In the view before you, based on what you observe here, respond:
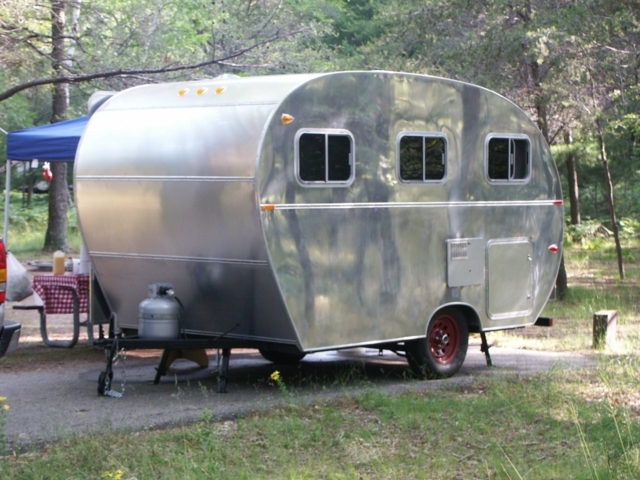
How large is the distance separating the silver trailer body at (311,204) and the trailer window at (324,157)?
0.6 inches

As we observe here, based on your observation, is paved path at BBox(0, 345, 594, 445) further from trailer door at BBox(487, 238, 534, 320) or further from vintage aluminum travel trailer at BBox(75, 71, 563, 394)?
trailer door at BBox(487, 238, 534, 320)

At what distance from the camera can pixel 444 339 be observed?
955 centimetres

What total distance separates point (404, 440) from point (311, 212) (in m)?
2.29

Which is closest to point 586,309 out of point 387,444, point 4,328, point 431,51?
point 431,51

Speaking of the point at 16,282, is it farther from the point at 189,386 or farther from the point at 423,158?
the point at 423,158

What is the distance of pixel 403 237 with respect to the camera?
8922 millimetres

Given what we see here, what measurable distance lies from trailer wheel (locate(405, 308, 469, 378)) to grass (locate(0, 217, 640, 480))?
49 cm

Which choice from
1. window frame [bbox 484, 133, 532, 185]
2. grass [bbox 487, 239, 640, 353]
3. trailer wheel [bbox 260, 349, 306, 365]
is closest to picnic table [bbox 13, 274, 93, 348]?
trailer wheel [bbox 260, 349, 306, 365]

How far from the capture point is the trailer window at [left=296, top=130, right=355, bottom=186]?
26.8ft

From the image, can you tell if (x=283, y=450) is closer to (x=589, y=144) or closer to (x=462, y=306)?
(x=462, y=306)

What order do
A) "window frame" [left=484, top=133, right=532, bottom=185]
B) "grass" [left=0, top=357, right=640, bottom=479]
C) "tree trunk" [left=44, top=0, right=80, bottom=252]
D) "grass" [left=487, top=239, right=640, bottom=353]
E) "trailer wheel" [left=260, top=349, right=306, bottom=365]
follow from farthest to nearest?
"tree trunk" [left=44, top=0, right=80, bottom=252]
"grass" [left=487, top=239, right=640, bottom=353]
"trailer wheel" [left=260, top=349, right=306, bottom=365]
"window frame" [left=484, top=133, right=532, bottom=185]
"grass" [left=0, top=357, right=640, bottom=479]

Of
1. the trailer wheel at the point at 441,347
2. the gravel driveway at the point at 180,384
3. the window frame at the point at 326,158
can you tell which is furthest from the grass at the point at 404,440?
the window frame at the point at 326,158

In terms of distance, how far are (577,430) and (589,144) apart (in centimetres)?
1358

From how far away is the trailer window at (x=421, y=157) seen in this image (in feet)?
29.4
